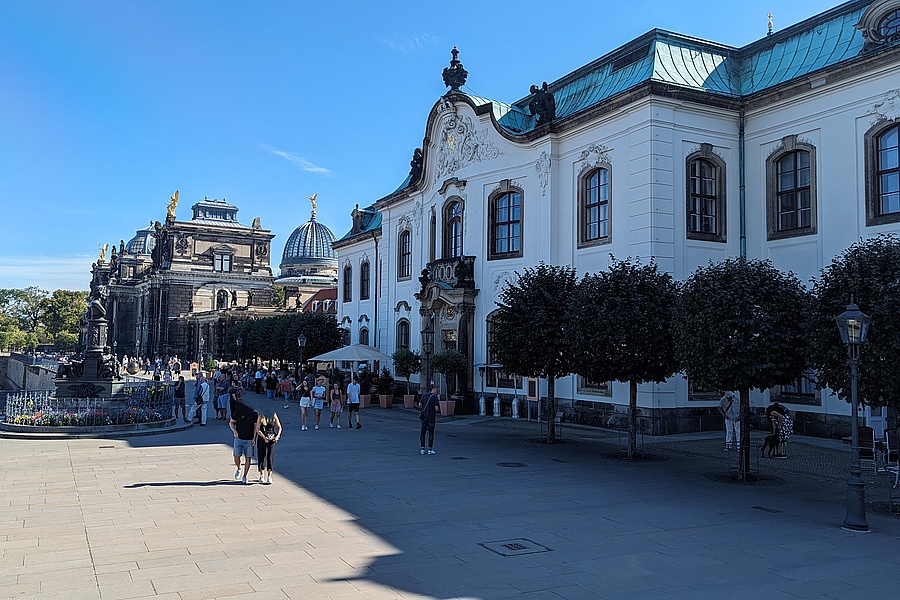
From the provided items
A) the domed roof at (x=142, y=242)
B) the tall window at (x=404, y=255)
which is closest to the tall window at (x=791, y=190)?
the tall window at (x=404, y=255)

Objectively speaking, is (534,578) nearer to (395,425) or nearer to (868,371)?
(868,371)

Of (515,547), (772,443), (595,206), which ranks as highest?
(595,206)

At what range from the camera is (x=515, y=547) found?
941 centimetres

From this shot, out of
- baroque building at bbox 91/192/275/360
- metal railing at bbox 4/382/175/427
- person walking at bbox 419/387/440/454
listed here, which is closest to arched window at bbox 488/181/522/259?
person walking at bbox 419/387/440/454

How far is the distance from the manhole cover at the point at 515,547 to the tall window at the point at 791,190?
1630 cm

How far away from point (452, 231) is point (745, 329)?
2040 cm

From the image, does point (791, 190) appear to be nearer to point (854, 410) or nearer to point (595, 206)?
point (595, 206)

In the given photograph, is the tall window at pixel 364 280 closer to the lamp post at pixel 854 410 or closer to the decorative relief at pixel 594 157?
the decorative relief at pixel 594 157

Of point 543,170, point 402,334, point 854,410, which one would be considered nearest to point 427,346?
point 402,334

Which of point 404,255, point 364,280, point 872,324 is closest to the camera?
point 872,324

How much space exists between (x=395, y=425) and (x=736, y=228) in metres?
13.0

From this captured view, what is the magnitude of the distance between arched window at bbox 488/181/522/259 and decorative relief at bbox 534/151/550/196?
4.79 ft

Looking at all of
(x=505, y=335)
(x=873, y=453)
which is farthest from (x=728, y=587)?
(x=505, y=335)

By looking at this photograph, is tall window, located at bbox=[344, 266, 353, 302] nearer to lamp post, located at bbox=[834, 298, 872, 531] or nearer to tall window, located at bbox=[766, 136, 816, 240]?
tall window, located at bbox=[766, 136, 816, 240]
